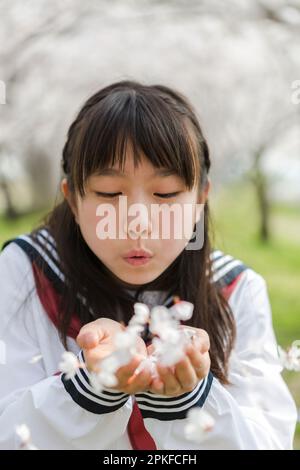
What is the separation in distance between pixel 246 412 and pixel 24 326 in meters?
0.53

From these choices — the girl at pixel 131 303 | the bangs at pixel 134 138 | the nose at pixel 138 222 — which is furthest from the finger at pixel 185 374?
the bangs at pixel 134 138

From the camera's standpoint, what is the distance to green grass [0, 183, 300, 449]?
413cm

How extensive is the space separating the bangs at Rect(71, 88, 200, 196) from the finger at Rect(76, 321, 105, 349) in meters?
0.39

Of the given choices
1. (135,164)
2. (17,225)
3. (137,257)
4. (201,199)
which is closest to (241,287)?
(201,199)

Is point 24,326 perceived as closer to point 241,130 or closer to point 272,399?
point 272,399

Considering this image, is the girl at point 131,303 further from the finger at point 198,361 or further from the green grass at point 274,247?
the green grass at point 274,247

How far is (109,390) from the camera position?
1091 mm

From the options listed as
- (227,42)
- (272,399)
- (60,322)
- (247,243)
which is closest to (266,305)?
(272,399)

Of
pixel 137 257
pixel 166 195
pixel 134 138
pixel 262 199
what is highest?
pixel 134 138

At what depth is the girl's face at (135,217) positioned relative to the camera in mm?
1325

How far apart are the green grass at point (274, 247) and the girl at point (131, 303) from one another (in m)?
1.63

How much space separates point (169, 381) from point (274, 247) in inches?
189

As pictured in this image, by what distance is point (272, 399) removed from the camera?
146 cm

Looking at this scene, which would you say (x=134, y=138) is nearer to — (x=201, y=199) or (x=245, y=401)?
(x=201, y=199)
